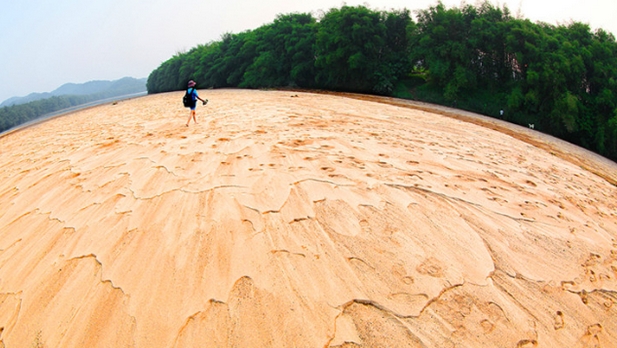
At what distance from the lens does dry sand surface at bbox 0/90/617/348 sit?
1765mm

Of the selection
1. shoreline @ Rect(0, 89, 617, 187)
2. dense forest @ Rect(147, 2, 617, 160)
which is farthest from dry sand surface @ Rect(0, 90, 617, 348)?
dense forest @ Rect(147, 2, 617, 160)

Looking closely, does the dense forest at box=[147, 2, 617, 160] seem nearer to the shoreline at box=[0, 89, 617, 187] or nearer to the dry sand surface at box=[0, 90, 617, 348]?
the shoreline at box=[0, 89, 617, 187]

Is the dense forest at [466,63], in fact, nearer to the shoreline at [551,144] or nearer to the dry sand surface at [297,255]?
the shoreline at [551,144]

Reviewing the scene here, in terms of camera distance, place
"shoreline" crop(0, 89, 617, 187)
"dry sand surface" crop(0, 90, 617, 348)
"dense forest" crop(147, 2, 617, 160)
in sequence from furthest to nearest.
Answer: "dense forest" crop(147, 2, 617, 160) → "shoreline" crop(0, 89, 617, 187) → "dry sand surface" crop(0, 90, 617, 348)

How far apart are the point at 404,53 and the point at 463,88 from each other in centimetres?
519

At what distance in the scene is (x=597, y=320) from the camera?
200cm

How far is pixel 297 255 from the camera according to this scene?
2197mm

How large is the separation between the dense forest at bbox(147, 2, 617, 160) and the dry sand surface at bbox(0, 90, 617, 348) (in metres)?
12.5

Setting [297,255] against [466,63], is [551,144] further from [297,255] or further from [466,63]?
[297,255]

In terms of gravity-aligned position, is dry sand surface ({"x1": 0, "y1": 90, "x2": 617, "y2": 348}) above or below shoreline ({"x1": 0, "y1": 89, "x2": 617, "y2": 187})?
above

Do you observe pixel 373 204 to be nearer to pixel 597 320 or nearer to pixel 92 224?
pixel 597 320

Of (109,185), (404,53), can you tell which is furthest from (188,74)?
(109,185)

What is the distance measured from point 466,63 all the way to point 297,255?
58.1 ft

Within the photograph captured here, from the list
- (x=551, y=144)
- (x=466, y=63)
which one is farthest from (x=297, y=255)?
(x=466, y=63)
